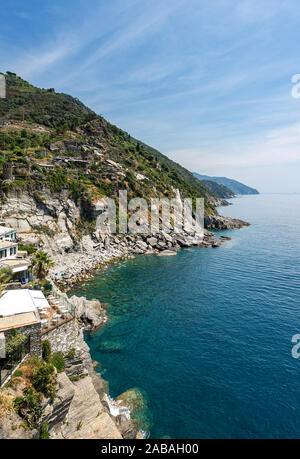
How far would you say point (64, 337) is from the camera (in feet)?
65.0

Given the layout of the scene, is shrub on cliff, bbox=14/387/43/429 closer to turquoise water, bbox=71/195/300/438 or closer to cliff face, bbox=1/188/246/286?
turquoise water, bbox=71/195/300/438

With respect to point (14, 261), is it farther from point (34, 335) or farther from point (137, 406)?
point (137, 406)

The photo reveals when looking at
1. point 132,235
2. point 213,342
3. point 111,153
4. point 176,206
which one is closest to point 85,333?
point 213,342

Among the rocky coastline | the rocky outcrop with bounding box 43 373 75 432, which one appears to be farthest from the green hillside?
the rocky outcrop with bounding box 43 373 75 432

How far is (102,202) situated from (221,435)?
196 ft

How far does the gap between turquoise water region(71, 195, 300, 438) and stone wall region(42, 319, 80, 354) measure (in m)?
5.02

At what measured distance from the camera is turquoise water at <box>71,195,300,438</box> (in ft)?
→ 59.8

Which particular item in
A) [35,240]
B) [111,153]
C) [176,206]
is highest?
[111,153]

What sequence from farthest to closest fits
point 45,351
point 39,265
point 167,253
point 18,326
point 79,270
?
point 167,253 < point 79,270 < point 39,265 < point 45,351 < point 18,326

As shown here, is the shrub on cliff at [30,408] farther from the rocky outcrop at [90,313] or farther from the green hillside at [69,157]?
the green hillside at [69,157]

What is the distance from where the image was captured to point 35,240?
46125 mm

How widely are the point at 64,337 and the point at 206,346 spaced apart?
1558 cm

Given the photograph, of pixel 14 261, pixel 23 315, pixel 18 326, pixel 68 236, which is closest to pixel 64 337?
pixel 23 315

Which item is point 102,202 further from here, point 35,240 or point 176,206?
point 176,206
